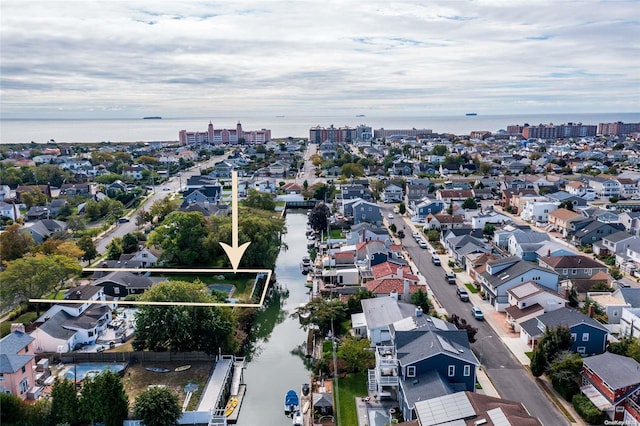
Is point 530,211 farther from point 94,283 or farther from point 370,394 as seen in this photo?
point 94,283

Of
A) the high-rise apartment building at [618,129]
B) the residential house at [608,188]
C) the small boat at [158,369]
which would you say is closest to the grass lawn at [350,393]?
the small boat at [158,369]

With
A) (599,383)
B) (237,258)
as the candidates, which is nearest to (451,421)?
(599,383)

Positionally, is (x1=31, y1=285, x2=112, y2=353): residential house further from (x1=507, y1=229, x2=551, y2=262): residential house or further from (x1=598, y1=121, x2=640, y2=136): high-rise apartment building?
(x1=598, y1=121, x2=640, y2=136): high-rise apartment building

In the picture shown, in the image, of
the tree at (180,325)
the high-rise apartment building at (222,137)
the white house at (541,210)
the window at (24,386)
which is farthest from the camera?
the high-rise apartment building at (222,137)

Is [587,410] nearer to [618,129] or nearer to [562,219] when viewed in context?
[562,219]

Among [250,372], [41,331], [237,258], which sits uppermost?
[237,258]

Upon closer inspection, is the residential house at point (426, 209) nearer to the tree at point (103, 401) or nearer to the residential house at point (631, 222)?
the residential house at point (631, 222)
